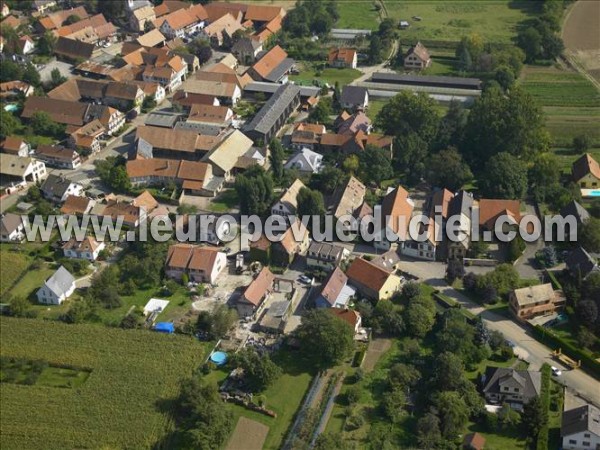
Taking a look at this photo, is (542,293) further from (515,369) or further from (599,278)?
(515,369)

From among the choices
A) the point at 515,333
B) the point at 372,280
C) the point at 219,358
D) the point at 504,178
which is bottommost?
the point at 219,358

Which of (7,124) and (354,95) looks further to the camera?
(354,95)

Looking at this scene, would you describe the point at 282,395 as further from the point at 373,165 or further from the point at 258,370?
the point at 373,165

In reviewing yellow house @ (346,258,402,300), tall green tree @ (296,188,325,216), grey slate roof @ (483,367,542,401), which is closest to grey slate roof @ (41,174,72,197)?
tall green tree @ (296,188,325,216)

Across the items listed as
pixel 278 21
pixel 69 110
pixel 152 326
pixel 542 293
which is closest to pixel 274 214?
pixel 152 326

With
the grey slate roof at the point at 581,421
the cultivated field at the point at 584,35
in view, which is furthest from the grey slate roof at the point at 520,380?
the cultivated field at the point at 584,35

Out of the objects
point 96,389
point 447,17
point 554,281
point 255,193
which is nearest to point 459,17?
point 447,17
